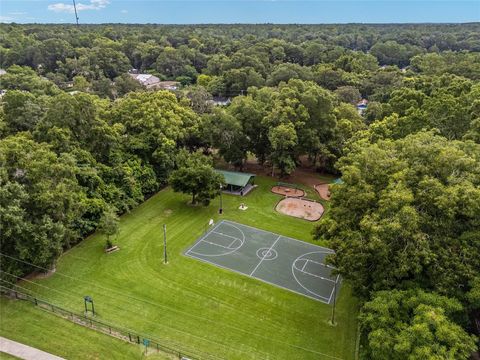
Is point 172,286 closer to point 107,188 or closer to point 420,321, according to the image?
point 107,188

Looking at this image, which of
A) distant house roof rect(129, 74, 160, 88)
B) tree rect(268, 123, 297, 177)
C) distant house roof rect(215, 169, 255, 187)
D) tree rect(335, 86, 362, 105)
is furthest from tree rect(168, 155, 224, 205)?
distant house roof rect(129, 74, 160, 88)

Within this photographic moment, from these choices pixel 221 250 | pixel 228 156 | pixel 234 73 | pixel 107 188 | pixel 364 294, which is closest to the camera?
pixel 364 294

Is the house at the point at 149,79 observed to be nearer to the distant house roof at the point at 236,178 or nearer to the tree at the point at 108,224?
Answer: the distant house roof at the point at 236,178

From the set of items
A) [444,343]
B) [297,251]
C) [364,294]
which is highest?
[444,343]

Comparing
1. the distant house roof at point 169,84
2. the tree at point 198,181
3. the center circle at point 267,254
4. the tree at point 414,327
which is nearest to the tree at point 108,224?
the tree at point 198,181

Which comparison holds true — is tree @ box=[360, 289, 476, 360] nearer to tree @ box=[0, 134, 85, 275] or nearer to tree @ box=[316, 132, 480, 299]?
tree @ box=[316, 132, 480, 299]

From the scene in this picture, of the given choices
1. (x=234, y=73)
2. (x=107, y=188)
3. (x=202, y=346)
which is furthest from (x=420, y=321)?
(x=234, y=73)
